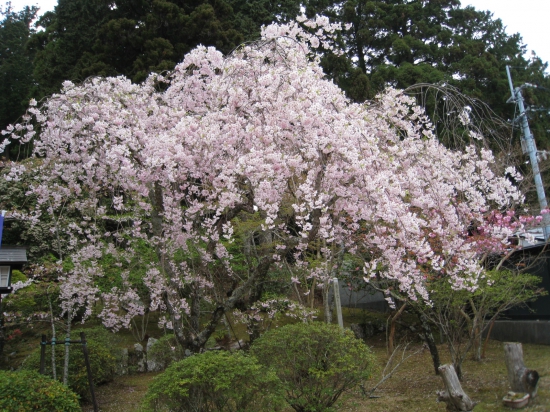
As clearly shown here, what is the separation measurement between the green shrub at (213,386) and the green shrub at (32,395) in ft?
4.44

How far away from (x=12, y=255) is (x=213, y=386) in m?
6.97

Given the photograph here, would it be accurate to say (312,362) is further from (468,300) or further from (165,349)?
(165,349)

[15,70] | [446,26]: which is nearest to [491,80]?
[446,26]

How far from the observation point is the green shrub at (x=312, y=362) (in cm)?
501

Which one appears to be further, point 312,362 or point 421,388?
point 421,388

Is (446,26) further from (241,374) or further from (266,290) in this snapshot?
(241,374)

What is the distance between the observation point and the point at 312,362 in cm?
505

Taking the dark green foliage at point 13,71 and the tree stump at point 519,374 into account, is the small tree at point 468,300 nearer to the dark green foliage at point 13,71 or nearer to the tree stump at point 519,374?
the tree stump at point 519,374

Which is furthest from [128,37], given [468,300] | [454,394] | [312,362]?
[454,394]

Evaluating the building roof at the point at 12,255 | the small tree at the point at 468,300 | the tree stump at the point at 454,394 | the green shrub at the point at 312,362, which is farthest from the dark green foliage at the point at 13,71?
the tree stump at the point at 454,394

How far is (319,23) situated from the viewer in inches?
262

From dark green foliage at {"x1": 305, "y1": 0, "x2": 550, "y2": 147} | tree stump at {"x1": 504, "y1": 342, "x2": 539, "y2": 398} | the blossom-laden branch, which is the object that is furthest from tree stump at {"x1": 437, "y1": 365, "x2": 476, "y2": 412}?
dark green foliage at {"x1": 305, "y1": 0, "x2": 550, "y2": 147}

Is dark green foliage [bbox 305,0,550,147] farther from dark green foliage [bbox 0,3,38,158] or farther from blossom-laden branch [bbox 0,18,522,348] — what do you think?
dark green foliage [bbox 0,3,38,158]

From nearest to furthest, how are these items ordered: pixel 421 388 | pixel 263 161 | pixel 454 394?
1. pixel 263 161
2. pixel 454 394
3. pixel 421 388
